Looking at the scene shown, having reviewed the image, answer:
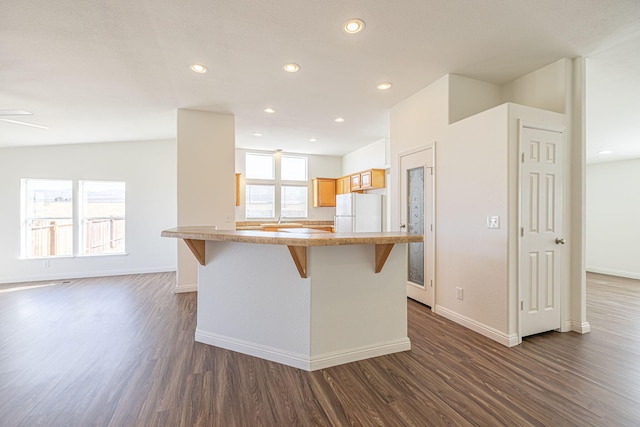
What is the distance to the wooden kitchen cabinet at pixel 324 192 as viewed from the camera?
24.6 feet

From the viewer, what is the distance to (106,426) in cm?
160

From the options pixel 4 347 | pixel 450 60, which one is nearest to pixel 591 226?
pixel 450 60

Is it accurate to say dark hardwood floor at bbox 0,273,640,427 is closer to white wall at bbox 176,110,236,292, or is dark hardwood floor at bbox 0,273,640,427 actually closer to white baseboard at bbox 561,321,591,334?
white baseboard at bbox 561,321,591,334

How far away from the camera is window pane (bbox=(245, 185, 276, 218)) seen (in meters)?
7.25

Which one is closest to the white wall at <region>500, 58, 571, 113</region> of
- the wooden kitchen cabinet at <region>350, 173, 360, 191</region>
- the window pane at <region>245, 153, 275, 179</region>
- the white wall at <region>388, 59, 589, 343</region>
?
the white wall at <region>388, 59, 589, 343</region>

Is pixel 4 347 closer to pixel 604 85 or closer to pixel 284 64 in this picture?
pixel 284 64

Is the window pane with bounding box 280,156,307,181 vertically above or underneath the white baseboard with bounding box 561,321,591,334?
above

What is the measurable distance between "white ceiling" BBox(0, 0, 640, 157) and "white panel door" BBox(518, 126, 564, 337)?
901mm

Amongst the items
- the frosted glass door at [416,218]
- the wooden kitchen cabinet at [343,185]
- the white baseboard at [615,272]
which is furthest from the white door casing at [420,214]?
the white baseboard at [615,272]

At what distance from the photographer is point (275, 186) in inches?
292

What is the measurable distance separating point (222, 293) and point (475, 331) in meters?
2.58

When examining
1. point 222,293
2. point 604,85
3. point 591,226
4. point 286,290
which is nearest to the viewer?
point 286,290

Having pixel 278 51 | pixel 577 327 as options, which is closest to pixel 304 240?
pixel 278 51

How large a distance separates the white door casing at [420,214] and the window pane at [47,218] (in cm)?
624
